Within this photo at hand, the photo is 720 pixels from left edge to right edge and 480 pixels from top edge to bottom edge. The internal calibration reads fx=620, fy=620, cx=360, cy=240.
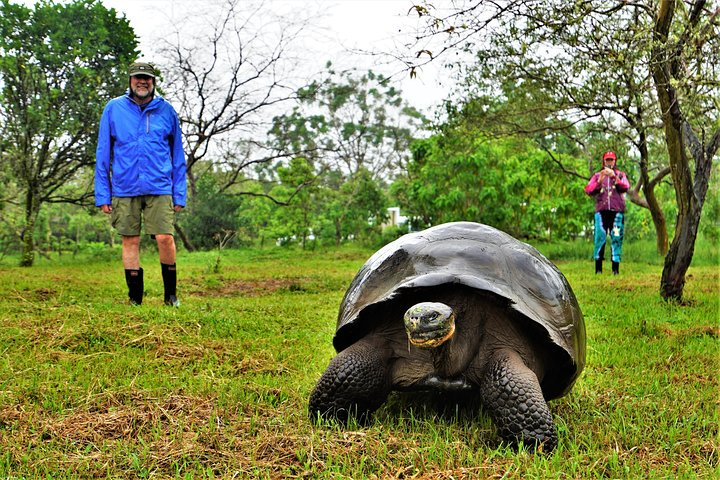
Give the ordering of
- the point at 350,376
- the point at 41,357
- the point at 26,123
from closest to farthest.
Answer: the point at 350,376
the point at 41,357
the point at 26,123

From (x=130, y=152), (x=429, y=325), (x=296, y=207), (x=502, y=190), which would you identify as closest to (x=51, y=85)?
(x=130, y=152)

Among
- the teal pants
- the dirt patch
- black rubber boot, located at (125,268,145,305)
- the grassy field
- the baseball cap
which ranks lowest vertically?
the grassy field

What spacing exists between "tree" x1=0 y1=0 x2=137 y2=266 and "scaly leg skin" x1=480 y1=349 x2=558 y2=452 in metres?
8.84

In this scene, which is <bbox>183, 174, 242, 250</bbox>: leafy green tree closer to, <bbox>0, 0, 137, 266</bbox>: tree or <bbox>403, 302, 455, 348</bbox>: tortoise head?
<bbox>0, 0, 137, 266</bbox>: tree

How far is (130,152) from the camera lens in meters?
4.69

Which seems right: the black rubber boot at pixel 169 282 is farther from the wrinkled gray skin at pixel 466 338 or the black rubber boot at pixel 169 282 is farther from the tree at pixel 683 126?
the tree at pixel 683 126

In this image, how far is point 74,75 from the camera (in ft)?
30.8

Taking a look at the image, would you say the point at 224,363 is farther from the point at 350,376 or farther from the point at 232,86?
the point at 232,86

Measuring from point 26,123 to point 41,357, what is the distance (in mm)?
7122

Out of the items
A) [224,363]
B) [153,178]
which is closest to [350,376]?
[224,363]

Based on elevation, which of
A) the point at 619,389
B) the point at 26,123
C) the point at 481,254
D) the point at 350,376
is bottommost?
the point at 619,389

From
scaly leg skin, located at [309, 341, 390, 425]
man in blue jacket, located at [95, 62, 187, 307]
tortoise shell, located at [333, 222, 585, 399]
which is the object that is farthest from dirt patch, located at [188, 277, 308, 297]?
scaly leg skin, located at [309, 341, 390, 425]

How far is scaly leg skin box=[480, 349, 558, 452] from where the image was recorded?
207cm

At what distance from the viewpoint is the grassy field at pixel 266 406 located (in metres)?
1.98
